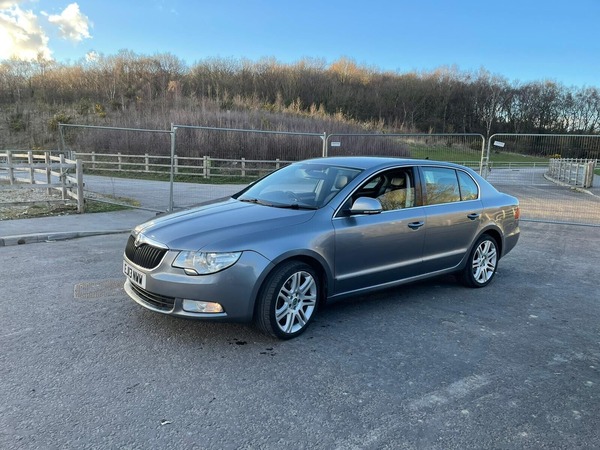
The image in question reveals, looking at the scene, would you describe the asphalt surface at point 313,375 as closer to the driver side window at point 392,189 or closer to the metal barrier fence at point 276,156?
the driver side window at point 392,189

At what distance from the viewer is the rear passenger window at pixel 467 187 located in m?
5.53

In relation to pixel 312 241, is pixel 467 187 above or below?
above

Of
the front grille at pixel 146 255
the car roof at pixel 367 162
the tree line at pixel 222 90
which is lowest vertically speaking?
the front grille at pixel 146 255

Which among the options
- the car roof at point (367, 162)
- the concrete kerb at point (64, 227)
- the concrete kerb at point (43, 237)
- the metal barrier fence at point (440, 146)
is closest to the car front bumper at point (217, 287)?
the car roof at point (367, 162)

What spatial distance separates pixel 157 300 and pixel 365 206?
2.06 meters

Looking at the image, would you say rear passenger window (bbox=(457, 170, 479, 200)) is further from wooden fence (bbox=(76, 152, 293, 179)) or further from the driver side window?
wooden fence (bbox=(76, 152, 293, 179))

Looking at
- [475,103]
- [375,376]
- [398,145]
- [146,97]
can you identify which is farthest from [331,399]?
[146,97]


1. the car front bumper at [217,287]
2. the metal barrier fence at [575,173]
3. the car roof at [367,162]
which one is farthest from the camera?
the metal barrier fence at [575,173]

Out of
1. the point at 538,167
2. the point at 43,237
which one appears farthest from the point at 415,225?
the point at 538,167

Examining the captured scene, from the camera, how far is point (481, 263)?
5660 millimetres

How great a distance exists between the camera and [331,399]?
3.03m

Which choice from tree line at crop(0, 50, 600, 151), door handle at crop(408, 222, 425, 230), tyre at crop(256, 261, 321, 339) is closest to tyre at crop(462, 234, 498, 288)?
door handle at crop(408, 222, 425, 230)

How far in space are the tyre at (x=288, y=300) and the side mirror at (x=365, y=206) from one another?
722 mm

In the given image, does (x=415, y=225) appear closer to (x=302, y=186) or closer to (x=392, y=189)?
(x=392, y=189)
